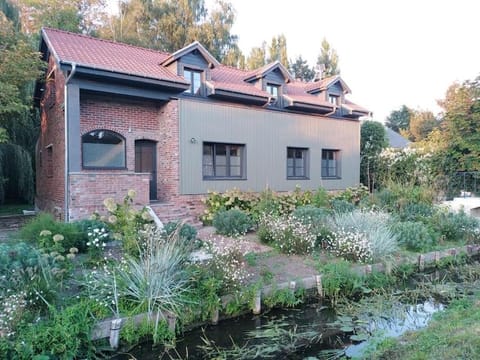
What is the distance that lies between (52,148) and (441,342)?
441 inches

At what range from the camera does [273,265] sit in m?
6.23

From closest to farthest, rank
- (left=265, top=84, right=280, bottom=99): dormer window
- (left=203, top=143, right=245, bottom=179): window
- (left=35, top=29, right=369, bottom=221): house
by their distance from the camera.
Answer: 1. (left=35, top=29, right=369, bottom=221): house
2. (left=203, top=143, right=245, bottom=179): window
3. (left=265, top=84, right=280, bottom=99): dormer window

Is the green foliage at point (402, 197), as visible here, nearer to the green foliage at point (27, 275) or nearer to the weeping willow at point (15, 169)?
the green foliage at point (27, 275)

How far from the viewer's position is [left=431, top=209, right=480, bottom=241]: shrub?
880 cm

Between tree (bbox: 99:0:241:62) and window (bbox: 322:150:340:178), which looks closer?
window (bbox: 322:150:340:178)

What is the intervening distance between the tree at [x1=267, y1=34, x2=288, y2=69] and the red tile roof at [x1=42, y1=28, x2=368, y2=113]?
13.4 meters

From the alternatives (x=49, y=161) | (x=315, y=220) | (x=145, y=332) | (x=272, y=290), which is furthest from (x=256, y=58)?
(x=145, y=332)

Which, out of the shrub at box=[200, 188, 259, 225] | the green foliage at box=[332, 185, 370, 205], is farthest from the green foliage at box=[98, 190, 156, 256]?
the green foliage at box=[332, 185, 370, 205]

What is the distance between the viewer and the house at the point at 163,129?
29.5 feet

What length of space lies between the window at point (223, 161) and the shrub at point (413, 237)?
18.3ft

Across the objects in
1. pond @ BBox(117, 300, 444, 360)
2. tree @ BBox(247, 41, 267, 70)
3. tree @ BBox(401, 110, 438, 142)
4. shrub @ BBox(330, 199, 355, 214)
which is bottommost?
pond @ BBox(117, 300, 444, 360)

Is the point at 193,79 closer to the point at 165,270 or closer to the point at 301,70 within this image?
the point at 165,270

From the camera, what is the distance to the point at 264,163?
1246 centimetres

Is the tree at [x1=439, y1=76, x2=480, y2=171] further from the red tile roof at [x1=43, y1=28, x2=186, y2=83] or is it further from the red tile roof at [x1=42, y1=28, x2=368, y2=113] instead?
the red tile roof at [x1=43, y1=28, x2=186, y2=83]
